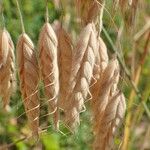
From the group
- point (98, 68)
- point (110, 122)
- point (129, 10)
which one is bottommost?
point (110, 122)

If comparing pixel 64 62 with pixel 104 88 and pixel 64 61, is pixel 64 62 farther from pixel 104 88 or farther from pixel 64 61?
pixel 104 88

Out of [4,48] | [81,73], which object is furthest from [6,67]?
[81,73]

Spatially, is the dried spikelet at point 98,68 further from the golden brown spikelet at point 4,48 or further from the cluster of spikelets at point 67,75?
the golden brown spikelet at point 4,48

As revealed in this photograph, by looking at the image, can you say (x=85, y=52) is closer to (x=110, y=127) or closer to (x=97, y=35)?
(x=97, y=35)

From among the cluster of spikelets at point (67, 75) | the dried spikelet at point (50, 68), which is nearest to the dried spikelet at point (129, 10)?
the cluster of spikelets at point (67, 75)

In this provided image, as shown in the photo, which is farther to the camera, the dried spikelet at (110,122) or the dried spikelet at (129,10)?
the dried spikelet at (110,122)

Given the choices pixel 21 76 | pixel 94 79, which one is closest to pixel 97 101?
pixel 94 79
